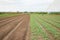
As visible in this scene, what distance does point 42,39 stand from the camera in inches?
418

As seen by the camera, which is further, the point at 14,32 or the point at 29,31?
the point at 29,31

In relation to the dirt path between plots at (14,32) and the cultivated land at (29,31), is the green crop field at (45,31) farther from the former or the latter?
the dirt path between plots at (14,32)

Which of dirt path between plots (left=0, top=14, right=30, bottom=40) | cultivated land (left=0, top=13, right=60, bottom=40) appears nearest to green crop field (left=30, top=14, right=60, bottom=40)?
cultivated land (left=0, top=13, right=60, bottom=40)

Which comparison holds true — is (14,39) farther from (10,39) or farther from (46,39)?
(46,39)

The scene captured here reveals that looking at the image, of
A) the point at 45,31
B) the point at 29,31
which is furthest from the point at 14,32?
the point at 45,31

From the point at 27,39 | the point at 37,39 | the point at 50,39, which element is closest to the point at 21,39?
the point at 27,39

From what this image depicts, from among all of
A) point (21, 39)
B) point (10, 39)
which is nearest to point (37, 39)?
point (21, 39)

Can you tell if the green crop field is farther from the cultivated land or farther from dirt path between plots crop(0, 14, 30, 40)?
dirt path between plots crop(0, 14, 30, 40)

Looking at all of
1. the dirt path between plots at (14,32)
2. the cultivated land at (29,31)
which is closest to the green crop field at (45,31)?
the cultivated land at (29,31)

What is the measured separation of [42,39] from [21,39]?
1453 millimetres

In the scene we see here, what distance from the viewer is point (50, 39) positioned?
34.6ft

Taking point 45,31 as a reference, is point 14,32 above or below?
above

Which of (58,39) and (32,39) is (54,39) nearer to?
(58,39)

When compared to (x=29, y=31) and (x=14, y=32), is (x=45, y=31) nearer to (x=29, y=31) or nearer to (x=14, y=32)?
(x=29, y=31)
